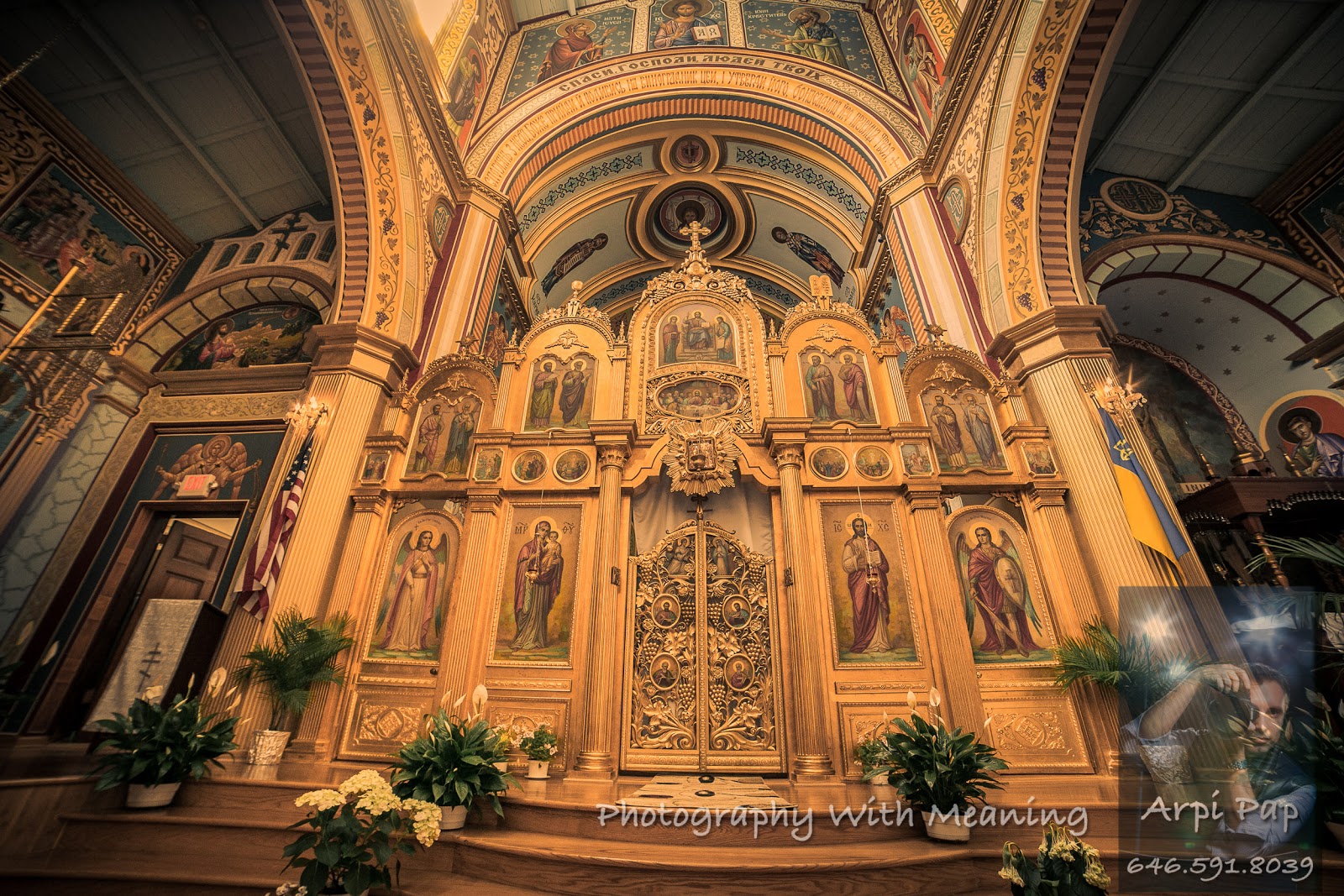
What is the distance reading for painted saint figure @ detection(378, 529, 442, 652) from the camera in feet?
21.2

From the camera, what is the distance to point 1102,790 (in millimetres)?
5168

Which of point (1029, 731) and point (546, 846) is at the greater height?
point (1029, 731)

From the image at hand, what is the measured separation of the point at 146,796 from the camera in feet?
14.3

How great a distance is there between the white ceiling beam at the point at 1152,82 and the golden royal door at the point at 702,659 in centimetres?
983

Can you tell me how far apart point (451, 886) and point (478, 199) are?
1094cm

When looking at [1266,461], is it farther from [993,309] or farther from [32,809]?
[32,809]

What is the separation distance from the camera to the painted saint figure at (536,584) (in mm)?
6336

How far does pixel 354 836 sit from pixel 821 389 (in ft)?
22.3

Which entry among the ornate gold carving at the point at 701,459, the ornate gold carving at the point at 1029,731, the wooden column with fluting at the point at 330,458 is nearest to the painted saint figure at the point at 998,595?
the ornate gold carving at the point at 1029,731

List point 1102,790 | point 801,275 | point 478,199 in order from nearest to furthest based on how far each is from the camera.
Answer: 1. point 1102,790
2. point 478,199
3. point 801,275

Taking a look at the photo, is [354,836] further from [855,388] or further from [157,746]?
[855,388]

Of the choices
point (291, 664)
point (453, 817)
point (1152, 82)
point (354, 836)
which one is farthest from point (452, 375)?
point (1152, 82)

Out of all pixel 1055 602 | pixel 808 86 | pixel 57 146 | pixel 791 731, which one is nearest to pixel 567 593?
pixel 791 731

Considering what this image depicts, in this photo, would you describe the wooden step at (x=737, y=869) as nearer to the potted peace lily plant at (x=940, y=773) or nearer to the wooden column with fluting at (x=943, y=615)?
the potted peace lily plant at (x=940, y=773)
